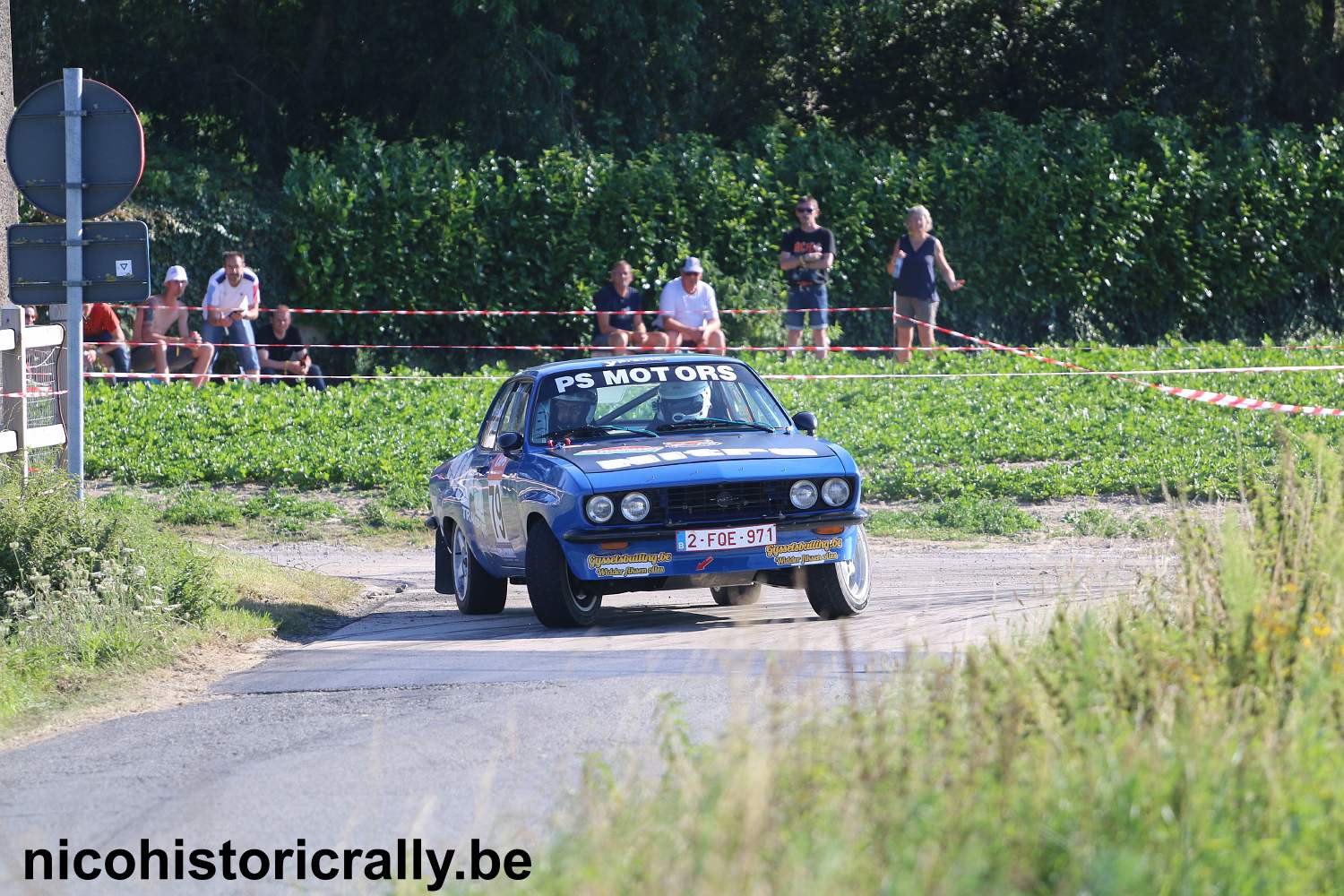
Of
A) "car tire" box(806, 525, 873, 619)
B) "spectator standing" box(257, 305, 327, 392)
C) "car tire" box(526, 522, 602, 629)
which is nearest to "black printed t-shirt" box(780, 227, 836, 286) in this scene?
"spectator standing" box(257, 305, 327, 392)

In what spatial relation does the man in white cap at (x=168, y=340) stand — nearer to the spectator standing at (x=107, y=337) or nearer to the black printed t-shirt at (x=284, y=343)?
the spectator standing at (x=107, y=337)

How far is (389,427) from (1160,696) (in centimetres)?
1544

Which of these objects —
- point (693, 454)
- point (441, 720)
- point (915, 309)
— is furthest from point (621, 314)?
point (441, 720)

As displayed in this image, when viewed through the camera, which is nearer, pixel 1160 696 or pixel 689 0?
pixel 1160 696

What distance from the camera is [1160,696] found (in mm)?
5383

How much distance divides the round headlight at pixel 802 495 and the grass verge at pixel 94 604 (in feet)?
10.8

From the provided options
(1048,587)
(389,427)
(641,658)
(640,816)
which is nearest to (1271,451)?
(1048,587)

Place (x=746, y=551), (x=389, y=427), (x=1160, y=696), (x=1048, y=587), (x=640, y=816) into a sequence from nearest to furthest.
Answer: (x=640, y=816), (x=1160, y=696), (x=746, y=551), (x=1048, y=587), (x=389, y=427)

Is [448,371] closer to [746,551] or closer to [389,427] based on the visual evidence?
[389,427]

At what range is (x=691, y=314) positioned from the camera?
22812 millimetres

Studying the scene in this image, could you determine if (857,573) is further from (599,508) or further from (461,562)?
(461,562)

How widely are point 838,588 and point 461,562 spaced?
2.94m

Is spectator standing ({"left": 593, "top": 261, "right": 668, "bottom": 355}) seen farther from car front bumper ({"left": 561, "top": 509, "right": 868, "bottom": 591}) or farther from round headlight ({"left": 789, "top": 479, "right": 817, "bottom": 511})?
car front bumper ({"left": 561, "top": 509, "right": 868, "bottom": 591})

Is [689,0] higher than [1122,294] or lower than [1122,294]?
higher
